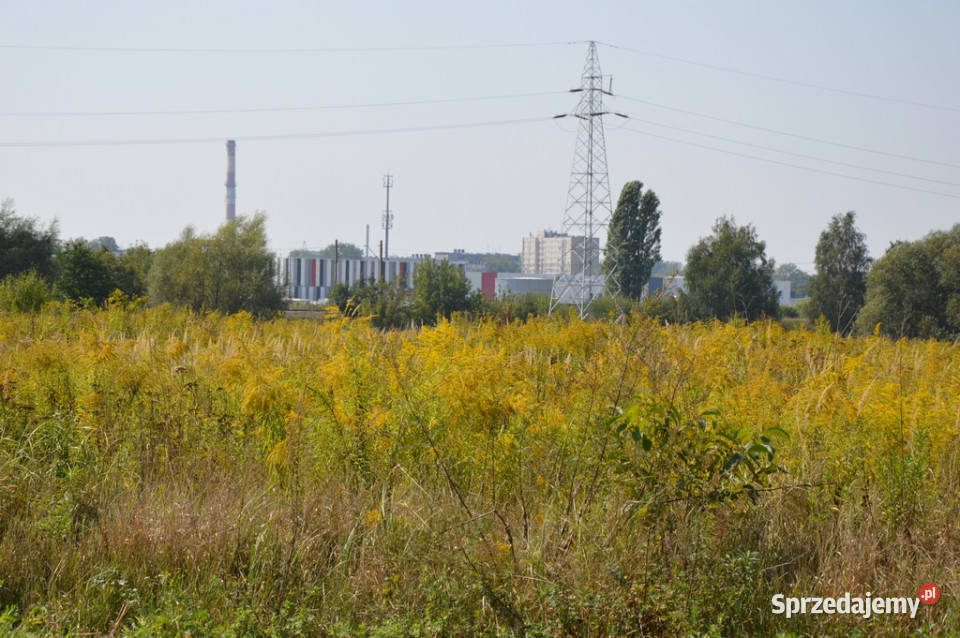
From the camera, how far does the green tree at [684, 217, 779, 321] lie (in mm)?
39206

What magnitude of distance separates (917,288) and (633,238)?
14978mm

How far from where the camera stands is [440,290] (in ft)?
101

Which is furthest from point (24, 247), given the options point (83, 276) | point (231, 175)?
point (231, 175)

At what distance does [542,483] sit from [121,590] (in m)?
2.03

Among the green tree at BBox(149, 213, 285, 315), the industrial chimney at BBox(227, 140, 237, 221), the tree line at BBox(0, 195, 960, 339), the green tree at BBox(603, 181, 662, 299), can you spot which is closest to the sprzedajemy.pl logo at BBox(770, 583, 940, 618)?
the tree line at BBox(0, 195, 960, 339)

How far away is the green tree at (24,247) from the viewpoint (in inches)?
1244

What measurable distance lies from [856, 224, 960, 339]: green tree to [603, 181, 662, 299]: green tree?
39.4 feet

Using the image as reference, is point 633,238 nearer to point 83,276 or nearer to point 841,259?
point 841,259

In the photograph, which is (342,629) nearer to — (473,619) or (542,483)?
(473,619)

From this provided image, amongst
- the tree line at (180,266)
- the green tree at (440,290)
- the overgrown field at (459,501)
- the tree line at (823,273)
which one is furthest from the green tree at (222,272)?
the overgrown field at (459,501)

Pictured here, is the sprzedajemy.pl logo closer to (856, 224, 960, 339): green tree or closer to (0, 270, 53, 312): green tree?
(0, 270, 53, 312): green tree

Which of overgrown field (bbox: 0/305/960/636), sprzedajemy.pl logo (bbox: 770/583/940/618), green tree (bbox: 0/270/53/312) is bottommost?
sprzedajemy.pl logo (bbox: 770/583/940/618)

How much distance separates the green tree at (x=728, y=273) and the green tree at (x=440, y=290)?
527 inches

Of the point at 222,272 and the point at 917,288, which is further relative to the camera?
the point at 222,272
